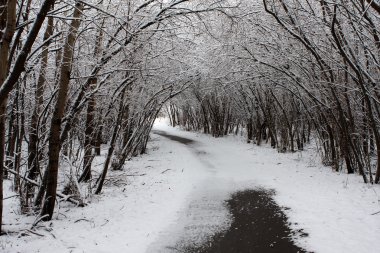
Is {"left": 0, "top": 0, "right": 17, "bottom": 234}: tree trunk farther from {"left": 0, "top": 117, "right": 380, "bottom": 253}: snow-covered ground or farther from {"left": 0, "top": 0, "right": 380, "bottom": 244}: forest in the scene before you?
{"left": 0, "top": 117, "right": 380, "bottom": 253}: snow-covered ground

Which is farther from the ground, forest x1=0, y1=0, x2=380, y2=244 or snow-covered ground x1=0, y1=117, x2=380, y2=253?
forest x1=0, y1=0, x2=380, y2=244

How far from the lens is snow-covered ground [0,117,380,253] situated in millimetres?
5891

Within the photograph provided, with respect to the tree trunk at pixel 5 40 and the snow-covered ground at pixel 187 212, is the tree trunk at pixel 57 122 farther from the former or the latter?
the tree trunk at pixel 5 40

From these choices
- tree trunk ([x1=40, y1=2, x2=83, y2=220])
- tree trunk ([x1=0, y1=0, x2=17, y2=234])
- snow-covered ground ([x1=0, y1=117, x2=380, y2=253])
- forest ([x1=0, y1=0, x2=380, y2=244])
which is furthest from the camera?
forest ([x1=0, y1=0, x2=380, y2=244])

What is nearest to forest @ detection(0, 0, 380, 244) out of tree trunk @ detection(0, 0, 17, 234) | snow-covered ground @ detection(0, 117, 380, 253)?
tree trunk @ detection(0, 0, 17, 234)

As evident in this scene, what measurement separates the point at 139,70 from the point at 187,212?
327 cm

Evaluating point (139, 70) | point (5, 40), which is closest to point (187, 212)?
point (139, 70)

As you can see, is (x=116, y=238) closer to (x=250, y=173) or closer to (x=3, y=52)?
(x=3, y=52)

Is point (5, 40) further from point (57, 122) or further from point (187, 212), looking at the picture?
point (187, 212)

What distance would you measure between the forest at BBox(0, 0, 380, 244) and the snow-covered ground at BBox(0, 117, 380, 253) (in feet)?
1.99

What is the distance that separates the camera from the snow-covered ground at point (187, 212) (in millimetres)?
5891

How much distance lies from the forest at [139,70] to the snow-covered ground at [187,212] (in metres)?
0.61

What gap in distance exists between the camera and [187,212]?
8031 millimetres

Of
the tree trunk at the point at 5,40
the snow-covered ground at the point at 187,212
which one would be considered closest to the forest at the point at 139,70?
the tree trunk at the point at 5,40
